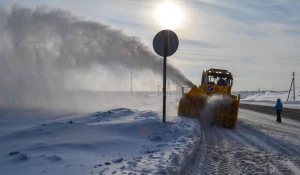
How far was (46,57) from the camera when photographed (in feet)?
75.8

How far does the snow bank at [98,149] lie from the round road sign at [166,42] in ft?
7.69

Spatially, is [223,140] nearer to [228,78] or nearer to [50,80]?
[228,78]

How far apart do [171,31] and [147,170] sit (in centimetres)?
551

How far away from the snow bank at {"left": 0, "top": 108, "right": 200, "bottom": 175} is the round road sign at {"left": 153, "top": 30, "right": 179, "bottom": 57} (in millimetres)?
2345

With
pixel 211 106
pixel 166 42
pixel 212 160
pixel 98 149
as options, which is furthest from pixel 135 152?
pixel 211 106

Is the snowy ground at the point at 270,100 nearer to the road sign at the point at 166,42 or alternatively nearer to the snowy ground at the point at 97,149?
the road sign at the point at 166,42

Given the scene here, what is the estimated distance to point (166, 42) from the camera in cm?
923

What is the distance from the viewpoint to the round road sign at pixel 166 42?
9.19 m

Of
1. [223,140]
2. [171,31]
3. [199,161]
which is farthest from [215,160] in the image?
[171,31]

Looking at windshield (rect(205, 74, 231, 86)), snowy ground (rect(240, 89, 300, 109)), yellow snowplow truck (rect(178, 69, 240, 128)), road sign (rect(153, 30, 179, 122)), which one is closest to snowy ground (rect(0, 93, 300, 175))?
road sign (rect(153, 30, 179, 122))

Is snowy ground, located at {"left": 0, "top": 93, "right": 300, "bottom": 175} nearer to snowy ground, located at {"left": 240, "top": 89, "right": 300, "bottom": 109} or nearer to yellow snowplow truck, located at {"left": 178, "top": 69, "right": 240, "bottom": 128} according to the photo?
yellow snowplow truck, located at {"left": 178, "top": 69, "right": 240, "bottom": 128}

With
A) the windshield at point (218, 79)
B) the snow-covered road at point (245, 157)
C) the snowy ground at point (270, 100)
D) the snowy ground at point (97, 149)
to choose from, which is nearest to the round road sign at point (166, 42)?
the snowy ground at point (97, 149)

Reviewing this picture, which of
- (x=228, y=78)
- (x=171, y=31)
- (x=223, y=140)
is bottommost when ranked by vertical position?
(x=223, y=140)

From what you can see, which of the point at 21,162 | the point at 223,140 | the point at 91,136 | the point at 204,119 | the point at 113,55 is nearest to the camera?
the point at 21,162
